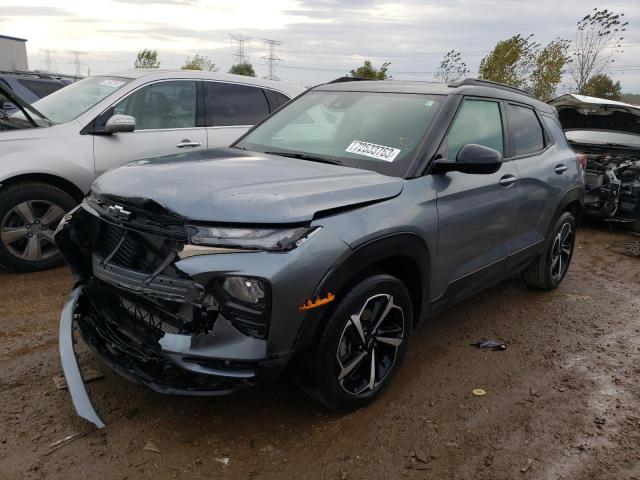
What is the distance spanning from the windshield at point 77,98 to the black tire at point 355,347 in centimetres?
364

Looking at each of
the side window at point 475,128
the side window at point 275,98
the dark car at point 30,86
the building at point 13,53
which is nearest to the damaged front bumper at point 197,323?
the side window at point 475,128

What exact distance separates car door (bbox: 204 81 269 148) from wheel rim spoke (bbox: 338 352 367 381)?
3428 millimetres

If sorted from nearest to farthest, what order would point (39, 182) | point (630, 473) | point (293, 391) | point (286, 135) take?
point (630, 473), point (293, 391), point (286, 135), point (39, 182)

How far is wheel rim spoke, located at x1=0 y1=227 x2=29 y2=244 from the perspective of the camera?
14.4 ft

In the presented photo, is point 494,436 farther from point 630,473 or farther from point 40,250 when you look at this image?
point 40,250

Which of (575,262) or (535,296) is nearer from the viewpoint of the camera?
(535,296)

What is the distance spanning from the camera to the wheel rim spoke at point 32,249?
4547 millimetres

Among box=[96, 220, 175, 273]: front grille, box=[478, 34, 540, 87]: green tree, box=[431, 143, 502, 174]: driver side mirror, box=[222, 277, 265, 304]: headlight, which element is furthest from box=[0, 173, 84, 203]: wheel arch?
box=[478, 34, 540, 87]: green tree

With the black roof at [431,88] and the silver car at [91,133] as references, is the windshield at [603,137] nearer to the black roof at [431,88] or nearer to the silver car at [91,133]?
the black roof at [431,88]

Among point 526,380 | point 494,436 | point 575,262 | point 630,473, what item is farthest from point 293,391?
point 575,262

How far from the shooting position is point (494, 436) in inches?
111

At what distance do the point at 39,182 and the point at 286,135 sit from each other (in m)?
2.34

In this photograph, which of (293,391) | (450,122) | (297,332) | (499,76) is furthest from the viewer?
(499,76)

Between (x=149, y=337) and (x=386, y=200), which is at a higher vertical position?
(x=386, y=200)
